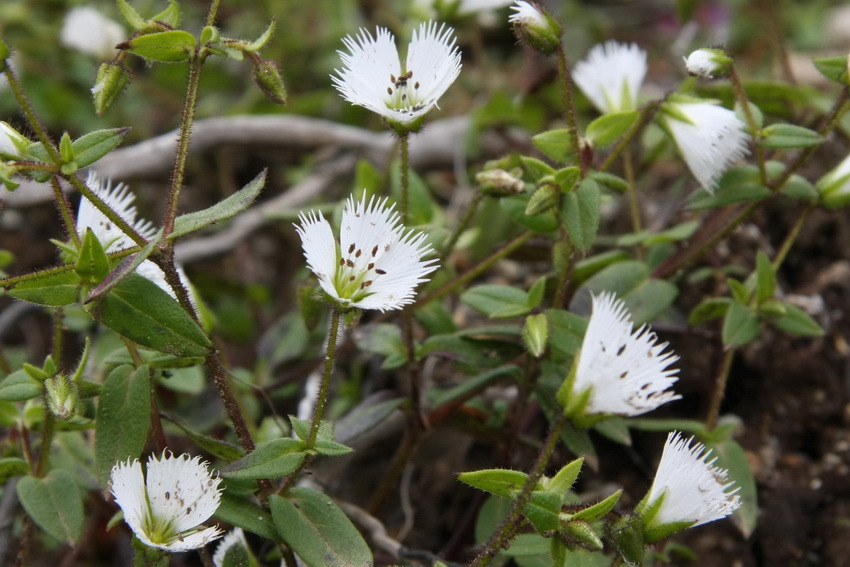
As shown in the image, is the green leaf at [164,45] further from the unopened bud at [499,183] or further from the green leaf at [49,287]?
the unopened bud at [499,183]

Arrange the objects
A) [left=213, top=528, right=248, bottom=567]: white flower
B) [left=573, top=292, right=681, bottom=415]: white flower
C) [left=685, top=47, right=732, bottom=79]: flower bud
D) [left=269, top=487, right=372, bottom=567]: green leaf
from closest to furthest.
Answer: [left=573, top=292, right=681, bottom=415]: white flower < [left=269, top=487, right=372, bottom=567]: green leaf < [left=213, top=528, right=248, bottom=567]: white flower < [left=685, top=47, right=732, bottom=79]: flower bud

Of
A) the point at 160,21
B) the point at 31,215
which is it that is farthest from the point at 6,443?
the point at 31,215

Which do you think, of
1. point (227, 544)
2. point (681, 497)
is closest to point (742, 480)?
point (681, 497)

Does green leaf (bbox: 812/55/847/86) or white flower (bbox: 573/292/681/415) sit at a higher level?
green leaf (bbox: 812/55/847/86)

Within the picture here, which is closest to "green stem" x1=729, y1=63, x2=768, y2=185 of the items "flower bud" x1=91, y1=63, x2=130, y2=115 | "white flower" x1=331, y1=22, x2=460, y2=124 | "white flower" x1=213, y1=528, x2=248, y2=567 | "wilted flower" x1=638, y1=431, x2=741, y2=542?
"white flower" x1=331, y1=22, x2=460, y2=124

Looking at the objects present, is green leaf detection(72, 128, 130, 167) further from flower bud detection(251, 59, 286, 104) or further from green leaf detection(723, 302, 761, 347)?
green leaf detection(723, 302, 761, 347)

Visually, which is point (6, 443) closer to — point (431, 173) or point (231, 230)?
point (231, 230)
